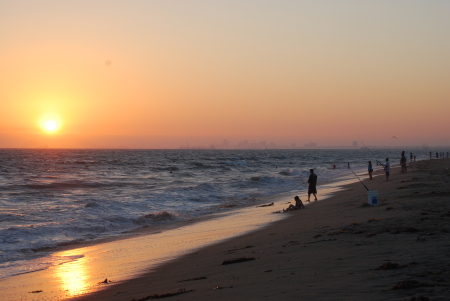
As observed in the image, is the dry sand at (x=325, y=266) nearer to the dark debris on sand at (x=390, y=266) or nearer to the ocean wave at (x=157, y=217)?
the dark debris on sand at (x=390, y=266)

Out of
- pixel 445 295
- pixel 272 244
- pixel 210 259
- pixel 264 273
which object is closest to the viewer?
pixel 445 295

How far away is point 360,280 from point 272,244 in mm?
3876

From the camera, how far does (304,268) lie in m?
5.93

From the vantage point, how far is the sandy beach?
15.5ft

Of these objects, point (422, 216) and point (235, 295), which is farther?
point (422, 216)

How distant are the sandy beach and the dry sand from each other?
12mm

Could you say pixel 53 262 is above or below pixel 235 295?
below

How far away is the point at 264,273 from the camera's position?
6.03 m

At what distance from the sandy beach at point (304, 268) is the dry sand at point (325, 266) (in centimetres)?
1

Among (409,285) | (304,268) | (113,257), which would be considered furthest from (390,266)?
(113,257)

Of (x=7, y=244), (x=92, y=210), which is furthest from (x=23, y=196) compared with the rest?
(x=7, y=244)

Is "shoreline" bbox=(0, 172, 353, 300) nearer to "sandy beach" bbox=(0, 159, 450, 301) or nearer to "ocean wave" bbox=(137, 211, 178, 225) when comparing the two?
"sandy beach" bbox=(0, 159, 450, 301)

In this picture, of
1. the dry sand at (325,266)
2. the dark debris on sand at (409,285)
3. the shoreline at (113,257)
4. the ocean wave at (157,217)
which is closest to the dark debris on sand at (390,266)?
the dry sand at (325,266)

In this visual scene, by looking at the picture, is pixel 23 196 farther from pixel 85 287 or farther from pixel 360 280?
pixel 360 280
